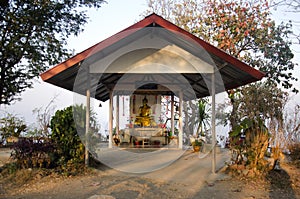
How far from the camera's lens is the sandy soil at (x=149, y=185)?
495 cm

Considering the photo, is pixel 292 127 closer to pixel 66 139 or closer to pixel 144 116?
pixel 144 116

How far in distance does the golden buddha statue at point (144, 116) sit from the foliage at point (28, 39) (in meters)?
5.21

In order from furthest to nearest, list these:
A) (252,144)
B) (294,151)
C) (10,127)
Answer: (10,127), (294,151), (252,144)

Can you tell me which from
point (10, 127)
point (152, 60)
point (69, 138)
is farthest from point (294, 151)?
point (10, 127)

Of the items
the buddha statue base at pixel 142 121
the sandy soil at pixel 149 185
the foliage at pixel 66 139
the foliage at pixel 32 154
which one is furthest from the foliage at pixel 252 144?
the buddha statue base at pixel 142 121

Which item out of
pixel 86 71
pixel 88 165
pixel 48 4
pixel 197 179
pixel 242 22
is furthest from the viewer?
pixel 48 4

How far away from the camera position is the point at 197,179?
6.05 m

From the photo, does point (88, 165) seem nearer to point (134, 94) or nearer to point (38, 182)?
point (38, 182)

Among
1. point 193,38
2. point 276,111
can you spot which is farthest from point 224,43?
point 193,38

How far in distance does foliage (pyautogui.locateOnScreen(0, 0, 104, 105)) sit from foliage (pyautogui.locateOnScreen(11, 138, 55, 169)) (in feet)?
25.8

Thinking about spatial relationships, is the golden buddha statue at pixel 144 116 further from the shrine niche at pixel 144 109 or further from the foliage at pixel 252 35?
the foliage at pixel 252 35

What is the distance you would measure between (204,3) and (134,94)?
220 inches

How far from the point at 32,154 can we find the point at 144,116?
5894 millimetres

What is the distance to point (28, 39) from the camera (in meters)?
13.9
